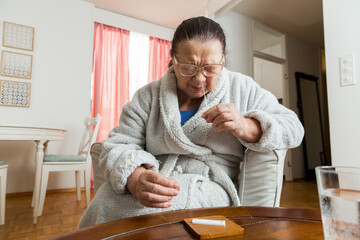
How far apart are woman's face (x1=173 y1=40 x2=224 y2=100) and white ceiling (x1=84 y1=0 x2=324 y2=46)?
8.11 feet

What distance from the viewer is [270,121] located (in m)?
0.70

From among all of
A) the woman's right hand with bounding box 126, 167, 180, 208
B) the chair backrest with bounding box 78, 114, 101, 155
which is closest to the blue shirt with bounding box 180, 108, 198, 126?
the woman's right hand with bounding box 126, 167, 180, 208

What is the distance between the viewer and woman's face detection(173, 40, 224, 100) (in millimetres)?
805

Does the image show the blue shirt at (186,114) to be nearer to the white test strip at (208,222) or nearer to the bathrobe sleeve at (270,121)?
the bathrobe sleeve at (270,121)

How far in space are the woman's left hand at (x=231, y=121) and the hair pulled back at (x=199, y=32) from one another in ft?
0.93

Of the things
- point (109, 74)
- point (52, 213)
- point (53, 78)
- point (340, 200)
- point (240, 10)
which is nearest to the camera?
point (340, 200)

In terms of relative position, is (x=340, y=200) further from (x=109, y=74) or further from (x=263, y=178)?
(x=109, y=74)

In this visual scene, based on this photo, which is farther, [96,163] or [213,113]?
[96,163]

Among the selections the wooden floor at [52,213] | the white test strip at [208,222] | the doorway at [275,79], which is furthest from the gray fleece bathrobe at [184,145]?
the doorway at [275,79]

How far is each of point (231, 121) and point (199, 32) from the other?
35cm

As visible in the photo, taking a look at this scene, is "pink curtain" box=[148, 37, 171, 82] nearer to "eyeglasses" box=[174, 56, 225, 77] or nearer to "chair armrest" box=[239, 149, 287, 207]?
"eyeglasses" box=[174, 56, 225, 77]

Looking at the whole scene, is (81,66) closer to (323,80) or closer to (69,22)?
(69,22)

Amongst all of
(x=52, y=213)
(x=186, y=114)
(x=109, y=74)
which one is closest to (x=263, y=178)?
(x=186, y=114)

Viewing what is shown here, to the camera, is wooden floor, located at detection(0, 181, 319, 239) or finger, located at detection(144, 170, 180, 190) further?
wooden floor, located at detection(0, 181, 319, 239)
